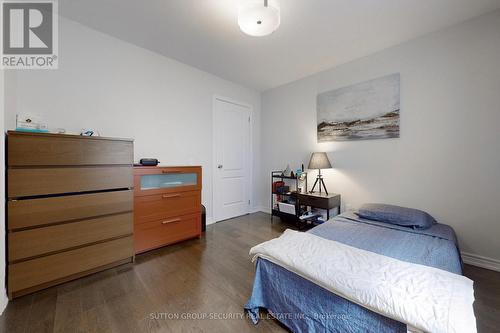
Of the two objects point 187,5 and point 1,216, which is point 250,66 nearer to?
point 187,5

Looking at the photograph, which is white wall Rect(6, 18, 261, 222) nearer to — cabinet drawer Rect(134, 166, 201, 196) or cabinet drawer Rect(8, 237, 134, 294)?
cabinet drawer Rect(134, 166, 201, 196)

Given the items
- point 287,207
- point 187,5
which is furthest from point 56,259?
point 287,207

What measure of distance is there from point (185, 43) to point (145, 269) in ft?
8.56

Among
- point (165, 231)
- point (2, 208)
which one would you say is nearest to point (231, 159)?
point (165, 231)

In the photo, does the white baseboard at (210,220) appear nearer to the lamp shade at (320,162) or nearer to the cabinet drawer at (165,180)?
the cabinet drawer at (165,180)

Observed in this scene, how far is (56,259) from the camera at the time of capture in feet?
5.31

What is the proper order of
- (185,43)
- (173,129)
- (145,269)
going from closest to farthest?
(145,269) → (185,43) → (173,129)

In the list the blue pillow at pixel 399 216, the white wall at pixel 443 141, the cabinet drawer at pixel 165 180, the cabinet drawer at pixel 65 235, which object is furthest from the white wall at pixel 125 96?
the blue pillow at pixel 399 216

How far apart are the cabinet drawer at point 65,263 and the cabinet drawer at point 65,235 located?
2.4 inches

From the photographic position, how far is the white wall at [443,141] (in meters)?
1.94

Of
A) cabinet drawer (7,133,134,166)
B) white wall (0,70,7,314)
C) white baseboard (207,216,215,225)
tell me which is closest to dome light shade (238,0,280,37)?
cabinet drawer (7,133,134,166)

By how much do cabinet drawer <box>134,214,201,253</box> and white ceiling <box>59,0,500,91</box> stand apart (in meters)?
2.18

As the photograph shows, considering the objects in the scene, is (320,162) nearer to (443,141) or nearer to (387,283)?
(443,141)

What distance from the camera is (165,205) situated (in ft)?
7.77
